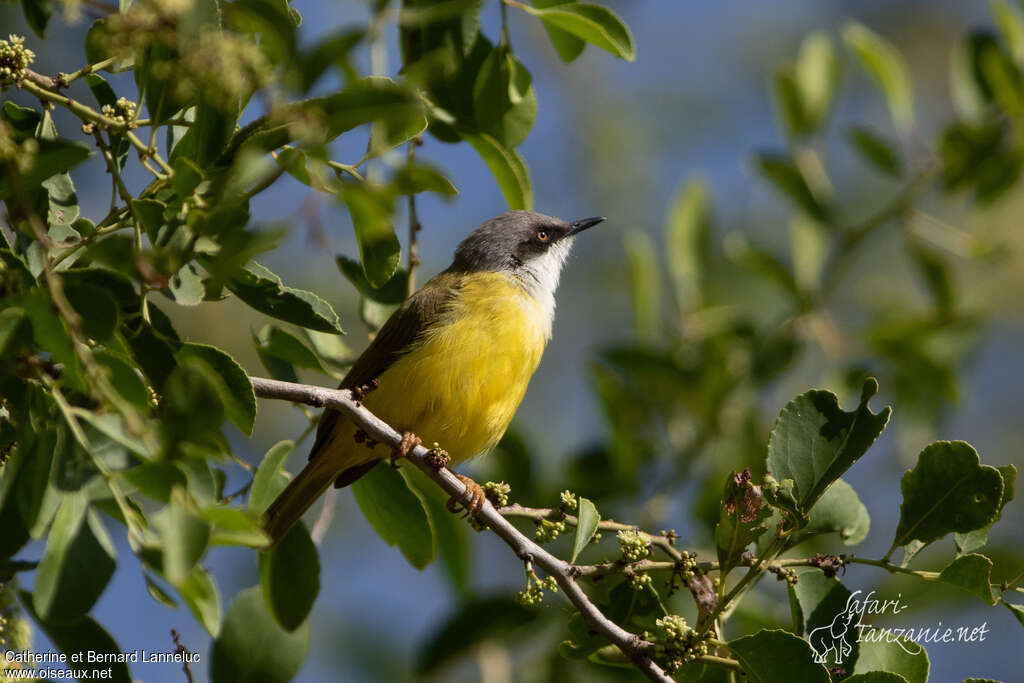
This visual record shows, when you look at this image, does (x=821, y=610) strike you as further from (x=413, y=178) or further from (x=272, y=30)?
(x=272, y=30)

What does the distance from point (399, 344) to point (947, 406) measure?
109 inches

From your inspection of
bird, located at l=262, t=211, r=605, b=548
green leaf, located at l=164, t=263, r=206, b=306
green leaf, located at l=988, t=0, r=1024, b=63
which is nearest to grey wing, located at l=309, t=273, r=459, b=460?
bird, located at l=262, t=211, r=605, b=548

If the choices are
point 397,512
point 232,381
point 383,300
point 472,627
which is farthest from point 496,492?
point 232,381

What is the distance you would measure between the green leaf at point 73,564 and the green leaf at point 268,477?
30.2 inches

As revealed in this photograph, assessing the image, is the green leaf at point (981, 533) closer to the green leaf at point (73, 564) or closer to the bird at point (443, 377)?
the bird at point (443, 377)

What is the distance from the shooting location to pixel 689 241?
5.57 metres

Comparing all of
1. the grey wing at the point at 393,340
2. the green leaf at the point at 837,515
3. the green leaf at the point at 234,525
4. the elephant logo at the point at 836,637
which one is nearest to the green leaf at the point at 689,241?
the grey wing at the point at 393,340

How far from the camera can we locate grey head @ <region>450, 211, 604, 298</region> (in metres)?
5.82

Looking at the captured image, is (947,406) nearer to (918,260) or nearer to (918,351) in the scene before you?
(918,351)

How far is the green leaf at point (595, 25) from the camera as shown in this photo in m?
3.15

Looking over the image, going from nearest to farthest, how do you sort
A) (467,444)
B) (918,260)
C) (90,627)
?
(90,627) < (467,444) < (918,260)

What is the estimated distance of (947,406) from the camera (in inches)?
210

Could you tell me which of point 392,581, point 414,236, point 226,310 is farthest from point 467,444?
point 392,581

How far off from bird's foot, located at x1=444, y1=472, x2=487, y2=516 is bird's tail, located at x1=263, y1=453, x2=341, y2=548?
55 cm
